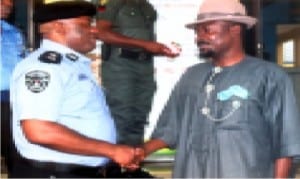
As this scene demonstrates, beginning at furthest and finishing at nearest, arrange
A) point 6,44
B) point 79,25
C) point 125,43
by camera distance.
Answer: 1. point 125,43
2. point 6,44
3. point 79,25

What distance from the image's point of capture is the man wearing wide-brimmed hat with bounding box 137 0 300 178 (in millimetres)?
3771

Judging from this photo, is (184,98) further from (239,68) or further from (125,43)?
(125,43)

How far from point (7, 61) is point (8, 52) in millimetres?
61

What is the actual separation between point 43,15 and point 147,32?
5.55 feet

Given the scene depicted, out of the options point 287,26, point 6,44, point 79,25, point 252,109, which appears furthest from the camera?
point 287,26

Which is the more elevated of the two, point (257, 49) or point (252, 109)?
point (257, 49)

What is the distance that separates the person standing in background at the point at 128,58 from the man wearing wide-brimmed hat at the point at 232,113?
4.94 ft

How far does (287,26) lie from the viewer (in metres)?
5.96

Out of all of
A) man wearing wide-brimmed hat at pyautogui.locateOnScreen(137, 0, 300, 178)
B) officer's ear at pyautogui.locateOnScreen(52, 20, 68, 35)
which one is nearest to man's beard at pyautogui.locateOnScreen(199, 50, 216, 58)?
man wearing wide-brimmed hat at pyautogui.locateOnScreen(137, 0, 300, 178)

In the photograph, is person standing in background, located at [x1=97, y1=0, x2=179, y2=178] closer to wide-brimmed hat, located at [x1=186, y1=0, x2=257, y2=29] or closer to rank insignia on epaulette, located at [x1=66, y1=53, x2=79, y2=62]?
rank insignia on epaulette, located at [x1=66, y1=53, x2=79, y2=62]

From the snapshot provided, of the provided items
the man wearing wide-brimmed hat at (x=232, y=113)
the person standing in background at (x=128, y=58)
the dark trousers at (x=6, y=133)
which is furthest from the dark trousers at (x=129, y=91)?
the man wearing wide-brimmed hat at (x=232, y=113)

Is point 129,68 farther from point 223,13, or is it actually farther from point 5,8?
point 223,13

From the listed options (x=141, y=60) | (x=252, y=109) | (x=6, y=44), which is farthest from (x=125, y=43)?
(x=252, y=109)

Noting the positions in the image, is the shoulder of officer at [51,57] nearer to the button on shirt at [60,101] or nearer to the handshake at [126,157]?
the button on shirt at [60,101]
